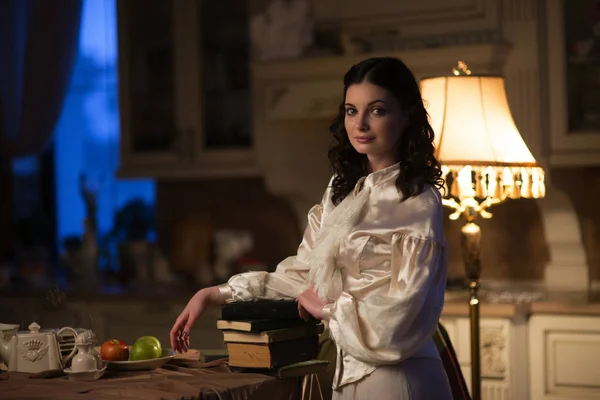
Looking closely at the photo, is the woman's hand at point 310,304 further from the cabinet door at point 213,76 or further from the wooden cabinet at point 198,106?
the cabinet door at point 213,76

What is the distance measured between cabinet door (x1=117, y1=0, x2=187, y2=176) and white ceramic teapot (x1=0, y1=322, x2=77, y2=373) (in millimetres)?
2452

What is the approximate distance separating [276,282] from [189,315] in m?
0.19

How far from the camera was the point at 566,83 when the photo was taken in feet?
12.3

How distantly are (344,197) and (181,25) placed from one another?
2.71 meters

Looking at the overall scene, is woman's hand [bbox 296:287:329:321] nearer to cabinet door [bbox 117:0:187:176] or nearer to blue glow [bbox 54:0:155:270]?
cabinet door [bbox 117:0:187:176]

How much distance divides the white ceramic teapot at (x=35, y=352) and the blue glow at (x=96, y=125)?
2.98 meters

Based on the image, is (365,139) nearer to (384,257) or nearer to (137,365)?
(384,257)

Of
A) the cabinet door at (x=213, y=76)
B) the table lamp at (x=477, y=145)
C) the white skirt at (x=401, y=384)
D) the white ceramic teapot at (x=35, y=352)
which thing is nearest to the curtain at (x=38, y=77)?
the cabinet door at (x=213, y=76)

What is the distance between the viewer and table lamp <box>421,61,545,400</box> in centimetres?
285

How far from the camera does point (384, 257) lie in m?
1.92

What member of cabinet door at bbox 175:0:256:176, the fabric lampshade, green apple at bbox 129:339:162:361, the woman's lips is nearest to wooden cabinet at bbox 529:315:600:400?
the fabric lampshade

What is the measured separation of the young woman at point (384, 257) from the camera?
1.86m

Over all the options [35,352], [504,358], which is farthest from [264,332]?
[504,358]

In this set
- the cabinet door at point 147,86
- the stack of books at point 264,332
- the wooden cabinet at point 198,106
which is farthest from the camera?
the cabinet door at point 147,86
